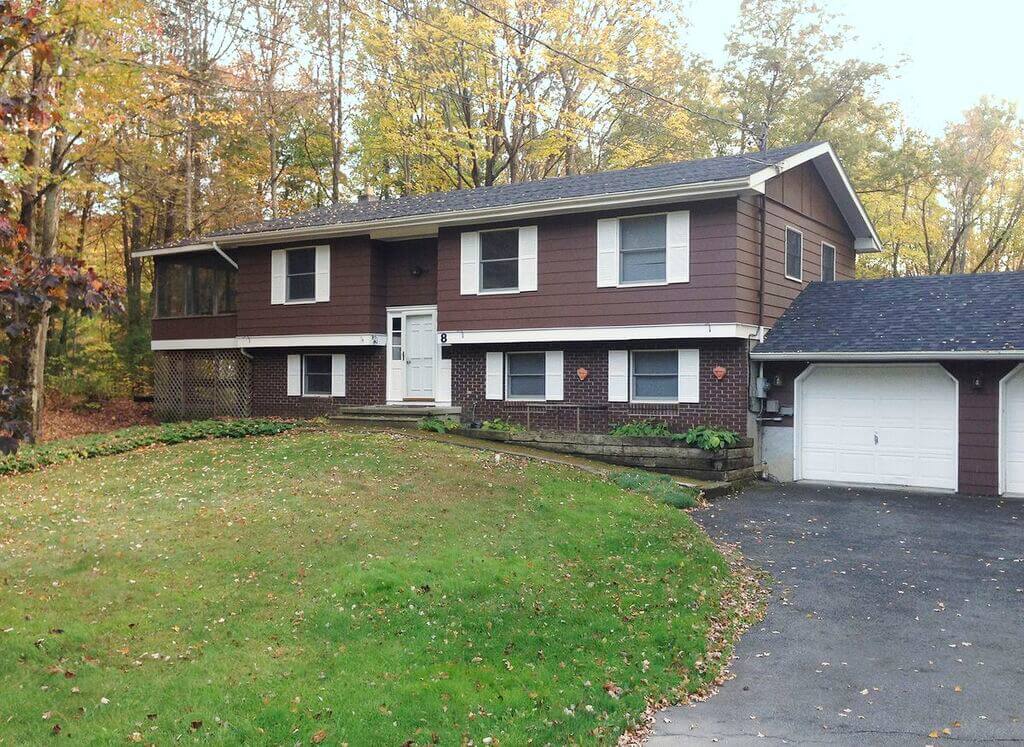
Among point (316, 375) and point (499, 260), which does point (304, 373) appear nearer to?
point (316, 375)

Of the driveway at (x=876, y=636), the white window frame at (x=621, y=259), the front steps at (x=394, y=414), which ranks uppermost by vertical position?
the white window frame at (x=621, y=259)

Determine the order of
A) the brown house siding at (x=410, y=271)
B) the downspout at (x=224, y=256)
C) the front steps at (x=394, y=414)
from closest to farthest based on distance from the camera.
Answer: the front steps at (x=394, y=414)
the brown house siding at (x=410, y=271)
the downspout at (x=224, y=256)

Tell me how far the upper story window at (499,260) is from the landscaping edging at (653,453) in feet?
11.4

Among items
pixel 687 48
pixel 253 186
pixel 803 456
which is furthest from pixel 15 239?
pixel 687 48

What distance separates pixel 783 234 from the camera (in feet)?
60.0

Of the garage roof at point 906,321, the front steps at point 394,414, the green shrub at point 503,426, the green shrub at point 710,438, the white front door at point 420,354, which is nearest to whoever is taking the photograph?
the garage roof at point 906,321

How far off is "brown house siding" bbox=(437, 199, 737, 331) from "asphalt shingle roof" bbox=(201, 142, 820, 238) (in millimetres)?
523

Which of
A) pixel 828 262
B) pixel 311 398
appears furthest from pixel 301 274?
pixel 828 262

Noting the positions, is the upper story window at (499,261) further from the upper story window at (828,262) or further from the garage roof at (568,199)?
the upper story window at (828,262)

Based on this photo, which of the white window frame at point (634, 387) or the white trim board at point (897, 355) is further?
the white window frame at point (634, 387)

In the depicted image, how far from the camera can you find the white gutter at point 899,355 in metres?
14.2

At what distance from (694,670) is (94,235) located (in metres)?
31.2

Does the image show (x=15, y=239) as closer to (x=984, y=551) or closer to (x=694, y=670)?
(x=694, y=670)

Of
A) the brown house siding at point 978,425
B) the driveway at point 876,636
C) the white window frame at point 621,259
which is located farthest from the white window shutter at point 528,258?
the brown house siding at point 978,425
